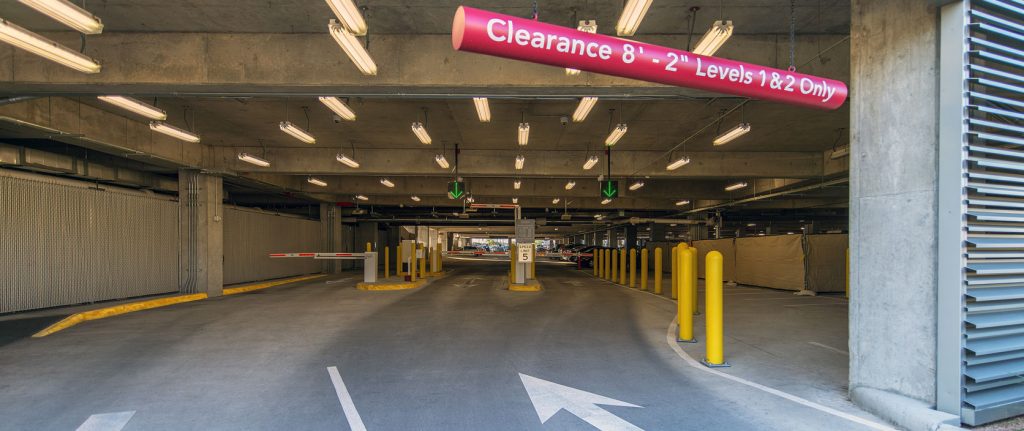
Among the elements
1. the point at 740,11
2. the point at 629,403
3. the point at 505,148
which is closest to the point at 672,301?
the point at 505,148

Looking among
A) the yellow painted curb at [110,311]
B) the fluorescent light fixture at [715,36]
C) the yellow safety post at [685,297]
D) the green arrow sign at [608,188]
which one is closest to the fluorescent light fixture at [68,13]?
the yellow painted curb at [110,311]

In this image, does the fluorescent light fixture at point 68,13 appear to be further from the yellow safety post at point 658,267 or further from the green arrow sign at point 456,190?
the yellow safety post at point 658,267

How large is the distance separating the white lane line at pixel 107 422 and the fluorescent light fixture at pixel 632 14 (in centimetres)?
653

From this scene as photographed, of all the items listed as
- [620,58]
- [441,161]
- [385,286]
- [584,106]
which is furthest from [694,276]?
[385,286]

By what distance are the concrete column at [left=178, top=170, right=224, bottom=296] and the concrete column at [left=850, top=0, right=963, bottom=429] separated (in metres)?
16.9

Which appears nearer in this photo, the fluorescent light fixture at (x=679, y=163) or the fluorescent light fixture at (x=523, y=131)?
the fluorescent light fixture at (x=523, y=131)

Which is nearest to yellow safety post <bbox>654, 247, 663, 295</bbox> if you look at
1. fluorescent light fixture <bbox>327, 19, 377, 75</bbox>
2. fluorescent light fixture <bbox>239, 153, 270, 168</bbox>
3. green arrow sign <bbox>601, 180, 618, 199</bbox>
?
green arrow sign <bbox>601, 180, 618, 199</bbox>

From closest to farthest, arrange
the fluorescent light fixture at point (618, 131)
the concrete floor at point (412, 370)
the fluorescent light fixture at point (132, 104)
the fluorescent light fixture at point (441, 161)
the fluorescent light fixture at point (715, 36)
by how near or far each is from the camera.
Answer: the concrete floor at point (412, 370)
the fluorescent light fixture at point (715, 36)
the fluorescent light fixture at point (132, 104)
the fluorescent light fixture at point (618, 131)
the fluorescent light fixture at point (441, 161)

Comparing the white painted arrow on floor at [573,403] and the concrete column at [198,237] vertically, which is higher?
the concrete column at [198,237]

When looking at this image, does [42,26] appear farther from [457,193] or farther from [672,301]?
[672,301]

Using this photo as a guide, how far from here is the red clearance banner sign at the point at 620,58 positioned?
326 centimetres

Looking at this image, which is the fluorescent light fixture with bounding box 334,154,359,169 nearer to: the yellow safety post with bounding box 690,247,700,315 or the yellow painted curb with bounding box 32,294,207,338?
the yellow painted curb with bounding box 32,294,207,338

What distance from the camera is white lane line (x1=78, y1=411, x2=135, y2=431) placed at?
4.36 meters

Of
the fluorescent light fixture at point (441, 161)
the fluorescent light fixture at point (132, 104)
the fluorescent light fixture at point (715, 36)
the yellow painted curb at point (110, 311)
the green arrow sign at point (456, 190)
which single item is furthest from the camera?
the green arrow sign at point (456, 190)
